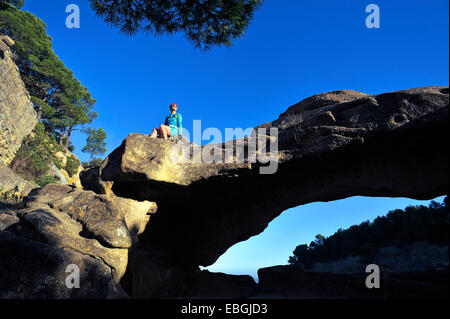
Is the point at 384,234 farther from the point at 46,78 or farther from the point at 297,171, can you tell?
the point at 46,78

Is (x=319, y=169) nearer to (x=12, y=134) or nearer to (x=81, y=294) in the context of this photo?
(x=81, y=294)

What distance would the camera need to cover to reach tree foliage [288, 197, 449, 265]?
18.1 m

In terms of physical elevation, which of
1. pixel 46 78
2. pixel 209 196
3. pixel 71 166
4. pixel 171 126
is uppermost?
pixel 46 78

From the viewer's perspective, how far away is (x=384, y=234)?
21.8 m

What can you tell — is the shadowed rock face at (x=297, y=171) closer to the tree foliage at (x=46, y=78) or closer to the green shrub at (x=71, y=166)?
the green shrub at (x=71, y=166)

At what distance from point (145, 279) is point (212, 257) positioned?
122 inches

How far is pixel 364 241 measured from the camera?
2255 cm

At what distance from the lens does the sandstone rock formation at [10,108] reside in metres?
15.6

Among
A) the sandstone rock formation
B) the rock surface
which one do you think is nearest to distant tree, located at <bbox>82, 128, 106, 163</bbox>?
the sandstone rock formation

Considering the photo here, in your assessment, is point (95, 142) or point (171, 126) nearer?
point (171, 126)

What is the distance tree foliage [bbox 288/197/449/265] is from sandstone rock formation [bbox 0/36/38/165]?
27.1 m

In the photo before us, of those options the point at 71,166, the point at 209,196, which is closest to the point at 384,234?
the point at 209,196

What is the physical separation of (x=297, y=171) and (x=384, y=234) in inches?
799

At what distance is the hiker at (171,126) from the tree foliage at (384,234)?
19204mm
